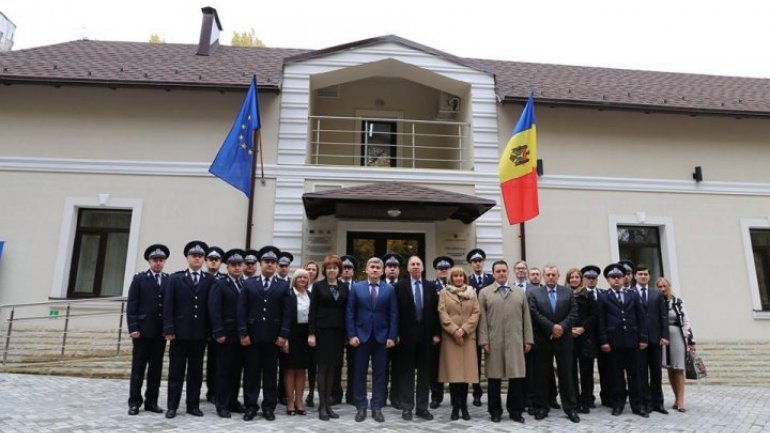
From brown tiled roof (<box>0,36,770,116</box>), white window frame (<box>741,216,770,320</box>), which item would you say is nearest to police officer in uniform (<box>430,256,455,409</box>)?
brown tiled roof (<box>0,36,770,116</box>)

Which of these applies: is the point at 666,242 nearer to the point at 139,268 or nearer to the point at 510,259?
the point at 510,259

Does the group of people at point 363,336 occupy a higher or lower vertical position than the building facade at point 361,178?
lower

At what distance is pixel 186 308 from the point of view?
567cm

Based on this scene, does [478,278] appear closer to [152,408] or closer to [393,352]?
[393,352]

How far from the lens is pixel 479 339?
589cm

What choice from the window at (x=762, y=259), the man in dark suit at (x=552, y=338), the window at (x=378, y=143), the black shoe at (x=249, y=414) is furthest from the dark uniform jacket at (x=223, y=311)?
the window at (x=762, y=259)

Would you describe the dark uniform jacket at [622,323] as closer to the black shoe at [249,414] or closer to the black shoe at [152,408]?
the black shoe at [249,414]

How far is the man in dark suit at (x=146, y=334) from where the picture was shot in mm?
5645

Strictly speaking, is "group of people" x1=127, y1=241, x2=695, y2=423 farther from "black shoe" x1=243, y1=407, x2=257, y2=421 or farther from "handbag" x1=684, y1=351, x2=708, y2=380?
"handbag" x1=684, y1=351, x2=708, y2=380

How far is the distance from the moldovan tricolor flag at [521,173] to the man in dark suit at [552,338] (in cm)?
302

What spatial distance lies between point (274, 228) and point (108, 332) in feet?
12.0

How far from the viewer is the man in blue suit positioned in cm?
577

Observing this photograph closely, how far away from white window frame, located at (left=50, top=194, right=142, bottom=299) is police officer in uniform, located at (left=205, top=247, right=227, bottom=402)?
470cm

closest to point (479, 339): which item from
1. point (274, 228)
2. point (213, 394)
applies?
point (213, 394)
